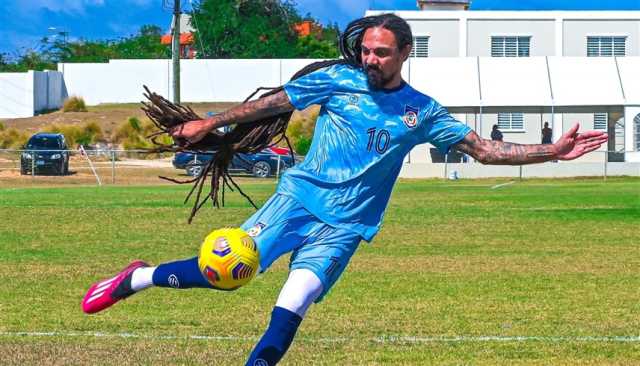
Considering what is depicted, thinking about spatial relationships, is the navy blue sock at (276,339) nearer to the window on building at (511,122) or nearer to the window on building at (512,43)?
the window on building at (511,122)

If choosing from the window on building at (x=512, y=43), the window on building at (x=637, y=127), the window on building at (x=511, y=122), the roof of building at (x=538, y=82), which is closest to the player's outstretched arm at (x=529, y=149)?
the roof of building at (x=538, y=82)

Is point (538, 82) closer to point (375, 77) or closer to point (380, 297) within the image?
point (380, 297)

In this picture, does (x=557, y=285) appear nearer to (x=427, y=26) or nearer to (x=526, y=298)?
(x=526, y=298)

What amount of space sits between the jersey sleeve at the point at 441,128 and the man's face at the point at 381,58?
0.89 feet

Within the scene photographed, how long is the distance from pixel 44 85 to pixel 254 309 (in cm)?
7171

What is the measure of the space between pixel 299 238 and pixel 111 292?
3.99ft

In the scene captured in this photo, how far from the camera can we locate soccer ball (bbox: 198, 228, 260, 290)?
21.9 ft

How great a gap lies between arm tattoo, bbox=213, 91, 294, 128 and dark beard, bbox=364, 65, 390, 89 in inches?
20.8

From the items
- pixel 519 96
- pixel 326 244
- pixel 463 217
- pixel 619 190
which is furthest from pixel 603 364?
pixel 519 96

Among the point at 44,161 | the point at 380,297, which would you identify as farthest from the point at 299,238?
the point at 44,161

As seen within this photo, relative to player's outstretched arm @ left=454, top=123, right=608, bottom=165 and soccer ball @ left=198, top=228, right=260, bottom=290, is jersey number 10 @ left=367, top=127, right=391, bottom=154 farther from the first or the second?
soccer ball @ left=198, top=228, right=260, bottom=290

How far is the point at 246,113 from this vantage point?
7348 millimetres

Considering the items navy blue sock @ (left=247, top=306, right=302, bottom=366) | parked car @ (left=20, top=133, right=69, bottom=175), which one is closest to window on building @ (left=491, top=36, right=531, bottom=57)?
parked car @ (left=20, top=133, right=69, bottom=175)

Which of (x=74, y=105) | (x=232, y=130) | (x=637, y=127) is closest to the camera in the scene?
(x=232, y=130)
